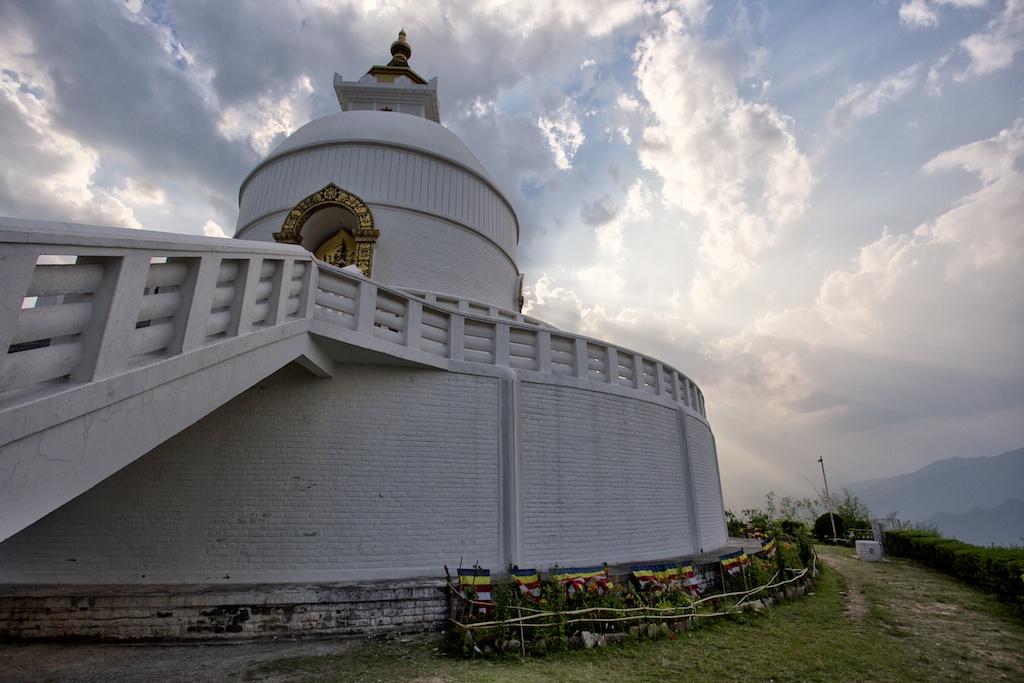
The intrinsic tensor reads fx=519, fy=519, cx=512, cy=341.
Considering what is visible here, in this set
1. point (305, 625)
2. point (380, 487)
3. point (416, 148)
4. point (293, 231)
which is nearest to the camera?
Result: point (305, 625)

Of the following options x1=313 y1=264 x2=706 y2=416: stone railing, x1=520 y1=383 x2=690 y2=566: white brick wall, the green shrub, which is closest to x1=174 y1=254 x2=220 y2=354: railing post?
x1=313 y1=264 x2=706 y2=416: stone railing

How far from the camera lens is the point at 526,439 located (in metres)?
8.31

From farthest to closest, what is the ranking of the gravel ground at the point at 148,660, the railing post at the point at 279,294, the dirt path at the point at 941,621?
the dirt path at the point at 941,621
the railing post at the point at 279,294
the gravel ground at the point at 148,660

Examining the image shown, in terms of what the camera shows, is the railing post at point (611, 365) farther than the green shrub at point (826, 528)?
No

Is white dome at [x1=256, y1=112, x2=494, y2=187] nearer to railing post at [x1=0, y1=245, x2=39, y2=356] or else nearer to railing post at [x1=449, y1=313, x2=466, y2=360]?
railing post at [x1=449, y1=313, x2=466, y2=360]

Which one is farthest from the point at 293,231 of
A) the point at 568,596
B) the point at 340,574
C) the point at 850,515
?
the point at 850,515

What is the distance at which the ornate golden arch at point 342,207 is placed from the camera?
12.7 m

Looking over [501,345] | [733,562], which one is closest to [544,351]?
[501,345]

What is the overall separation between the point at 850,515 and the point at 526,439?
70.7 ft

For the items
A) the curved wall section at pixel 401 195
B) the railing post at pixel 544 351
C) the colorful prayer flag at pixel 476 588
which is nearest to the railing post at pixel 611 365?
the railing post at pixel 544 351

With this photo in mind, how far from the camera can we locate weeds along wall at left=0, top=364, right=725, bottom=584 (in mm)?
6621

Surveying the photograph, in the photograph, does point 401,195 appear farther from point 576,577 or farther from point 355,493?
point 576,577

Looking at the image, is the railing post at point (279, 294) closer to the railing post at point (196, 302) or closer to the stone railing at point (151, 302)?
the stone railing at point (151, 302)

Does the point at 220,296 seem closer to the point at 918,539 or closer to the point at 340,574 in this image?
the point at 340,574
